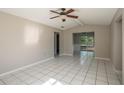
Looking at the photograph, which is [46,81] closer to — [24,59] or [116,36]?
[24,59]

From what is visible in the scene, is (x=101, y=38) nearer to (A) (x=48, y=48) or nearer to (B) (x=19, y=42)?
(A) (x=48, y=48)

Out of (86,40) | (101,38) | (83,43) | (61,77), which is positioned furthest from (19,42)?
(83,43)

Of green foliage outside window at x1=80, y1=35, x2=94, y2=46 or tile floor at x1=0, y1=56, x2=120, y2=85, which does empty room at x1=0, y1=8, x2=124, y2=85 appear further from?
green foliage outside window at x1=80, y1=35, x2=94, y2=46

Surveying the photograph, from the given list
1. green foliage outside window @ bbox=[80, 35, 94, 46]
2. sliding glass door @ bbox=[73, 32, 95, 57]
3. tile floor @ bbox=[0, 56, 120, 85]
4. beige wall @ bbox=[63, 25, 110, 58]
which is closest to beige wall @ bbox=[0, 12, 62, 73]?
tile floor @ bbox=[0, 56, 120, 85]

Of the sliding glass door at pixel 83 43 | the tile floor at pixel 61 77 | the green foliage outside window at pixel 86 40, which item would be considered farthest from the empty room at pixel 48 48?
the green foliage outside window at pixel 86 40

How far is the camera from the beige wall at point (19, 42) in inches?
120

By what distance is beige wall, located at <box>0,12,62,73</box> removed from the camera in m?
3.05

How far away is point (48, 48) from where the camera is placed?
567 centimetres

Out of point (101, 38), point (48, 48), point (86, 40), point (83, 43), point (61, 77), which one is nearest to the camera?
point (61, 77)

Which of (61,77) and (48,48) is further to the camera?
(48,48)

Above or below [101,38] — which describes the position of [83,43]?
below

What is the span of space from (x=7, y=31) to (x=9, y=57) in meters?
0.98

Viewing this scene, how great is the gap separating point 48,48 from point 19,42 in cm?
229
